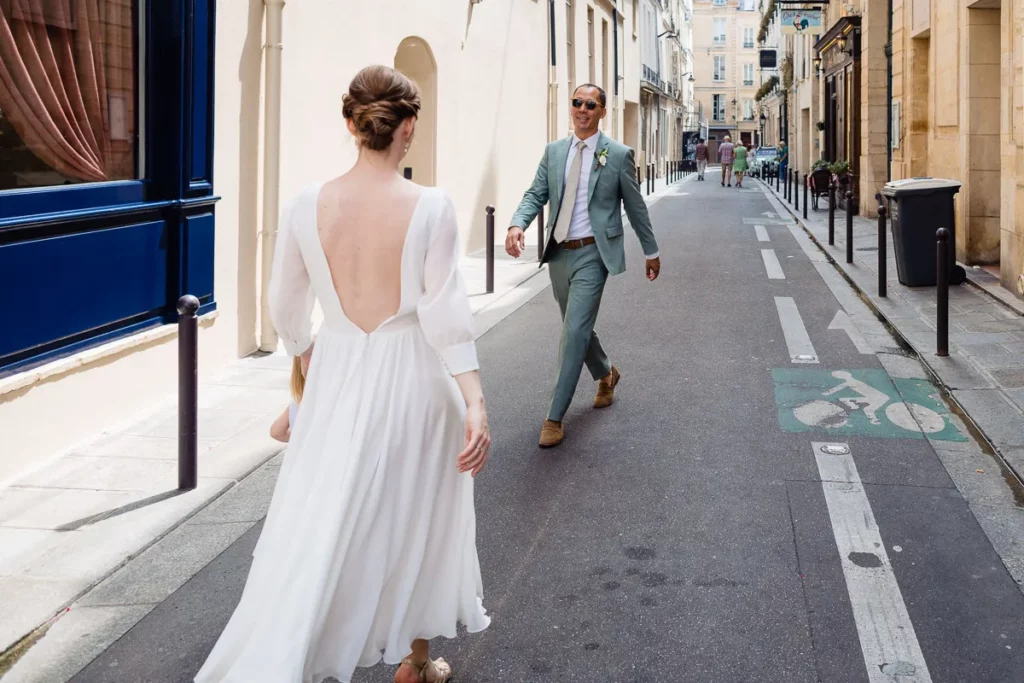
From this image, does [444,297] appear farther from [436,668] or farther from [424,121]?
[424,121]

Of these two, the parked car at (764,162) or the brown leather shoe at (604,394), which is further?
the parked car at (764,162)

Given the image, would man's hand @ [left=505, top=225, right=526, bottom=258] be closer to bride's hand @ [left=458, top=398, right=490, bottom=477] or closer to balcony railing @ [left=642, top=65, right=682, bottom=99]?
bride's hand @ [left=458, top=398, right=490, bottom=477]

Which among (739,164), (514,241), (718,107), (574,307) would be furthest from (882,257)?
(718,107)

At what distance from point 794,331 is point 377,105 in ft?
22.7

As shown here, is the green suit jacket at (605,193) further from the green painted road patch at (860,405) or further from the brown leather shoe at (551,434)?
the green painted road patch at (860,405)

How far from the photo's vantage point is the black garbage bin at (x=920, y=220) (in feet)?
35.5

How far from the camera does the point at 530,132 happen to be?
19.3 meters

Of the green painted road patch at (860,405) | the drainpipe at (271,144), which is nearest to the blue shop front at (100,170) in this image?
the drainpipe at (271,144)

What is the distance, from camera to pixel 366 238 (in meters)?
2.50

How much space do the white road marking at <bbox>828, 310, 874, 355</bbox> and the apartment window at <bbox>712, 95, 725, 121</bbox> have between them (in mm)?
78358

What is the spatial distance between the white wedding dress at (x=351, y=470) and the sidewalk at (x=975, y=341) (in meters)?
3.42

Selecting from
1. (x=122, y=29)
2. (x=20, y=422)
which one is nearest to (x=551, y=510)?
(x=20, y=422)

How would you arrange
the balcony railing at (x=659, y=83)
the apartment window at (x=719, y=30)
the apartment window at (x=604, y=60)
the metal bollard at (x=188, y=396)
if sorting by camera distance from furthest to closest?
the apartment window at (x=719, y=30) → the balcony railing at (x=659, y=83) → the apartment window at (x=604, y=60) → the metal bollard at (x=188, y=396)

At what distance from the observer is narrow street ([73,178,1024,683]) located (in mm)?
3160
